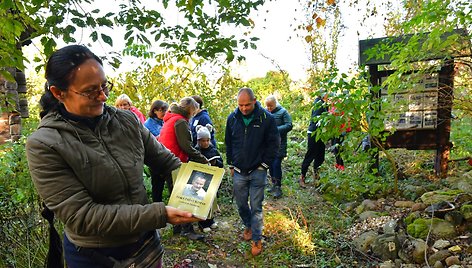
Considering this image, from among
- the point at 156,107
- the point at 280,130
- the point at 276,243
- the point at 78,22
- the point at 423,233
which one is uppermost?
the point at 78,22

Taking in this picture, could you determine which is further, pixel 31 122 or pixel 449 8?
pixel 31 122

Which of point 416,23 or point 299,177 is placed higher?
point 416,23

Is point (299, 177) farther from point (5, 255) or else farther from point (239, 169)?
point (5, 255)

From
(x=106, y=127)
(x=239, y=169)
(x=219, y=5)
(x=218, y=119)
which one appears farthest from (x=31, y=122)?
(x=106, y=127)

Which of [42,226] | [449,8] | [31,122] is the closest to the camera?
[42,226]

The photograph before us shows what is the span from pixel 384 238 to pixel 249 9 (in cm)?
294

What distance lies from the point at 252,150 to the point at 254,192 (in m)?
0.54

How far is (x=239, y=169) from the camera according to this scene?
13.4 feet

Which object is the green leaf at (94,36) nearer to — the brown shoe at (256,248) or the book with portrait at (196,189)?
the book with portrait at (196,189)

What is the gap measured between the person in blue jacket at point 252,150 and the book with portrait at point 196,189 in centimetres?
227

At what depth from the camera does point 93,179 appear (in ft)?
4.57

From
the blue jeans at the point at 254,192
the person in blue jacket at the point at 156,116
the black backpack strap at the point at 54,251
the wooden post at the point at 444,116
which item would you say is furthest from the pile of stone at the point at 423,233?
the person in blue jacket at the point at 156,116

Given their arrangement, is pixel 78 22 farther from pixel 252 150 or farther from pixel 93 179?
pixel 252 150

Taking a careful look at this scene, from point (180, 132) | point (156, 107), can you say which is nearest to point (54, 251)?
point (180, 132)
